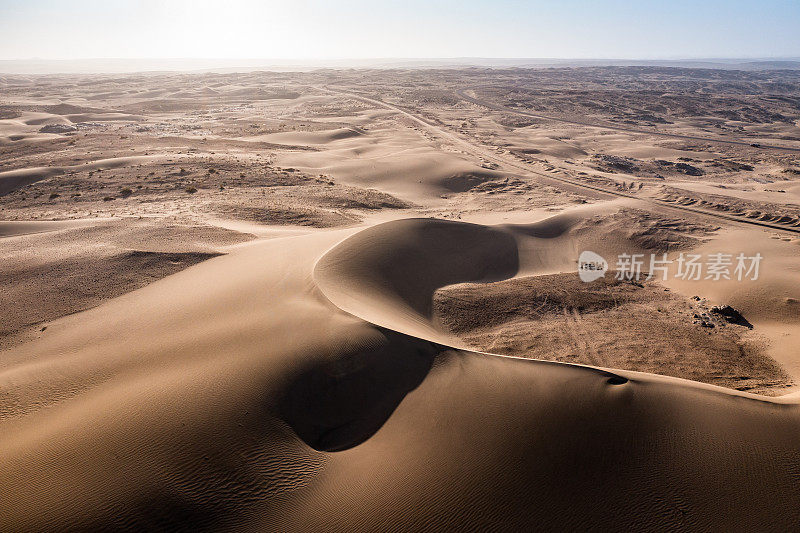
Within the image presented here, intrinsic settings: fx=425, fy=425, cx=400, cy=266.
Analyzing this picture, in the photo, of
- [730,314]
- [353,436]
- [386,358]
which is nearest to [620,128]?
[730,314]

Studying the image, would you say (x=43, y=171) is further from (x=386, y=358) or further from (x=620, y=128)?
(x=620, y=128)

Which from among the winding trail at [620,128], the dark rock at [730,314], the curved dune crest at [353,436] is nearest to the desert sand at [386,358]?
the curved dune crest at [353,436]

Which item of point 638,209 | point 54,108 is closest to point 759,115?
point 638,209

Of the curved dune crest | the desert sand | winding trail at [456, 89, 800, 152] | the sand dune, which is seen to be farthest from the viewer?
winding trail at [456, 89, 800, 152]

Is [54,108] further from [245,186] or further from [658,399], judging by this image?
[658,399]

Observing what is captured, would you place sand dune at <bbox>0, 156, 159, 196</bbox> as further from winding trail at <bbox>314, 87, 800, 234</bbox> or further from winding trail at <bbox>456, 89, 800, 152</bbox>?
winding trail at <bbox>456, 89, 800, 152</bbox>

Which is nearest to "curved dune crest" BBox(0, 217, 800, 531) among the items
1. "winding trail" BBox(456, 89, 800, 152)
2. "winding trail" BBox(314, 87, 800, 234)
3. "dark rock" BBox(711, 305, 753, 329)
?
"dark rock" BBox(711, 305, 753, 329)

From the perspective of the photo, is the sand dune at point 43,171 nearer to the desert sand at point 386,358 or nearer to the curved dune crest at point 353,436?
the desert sand at point 386,358
